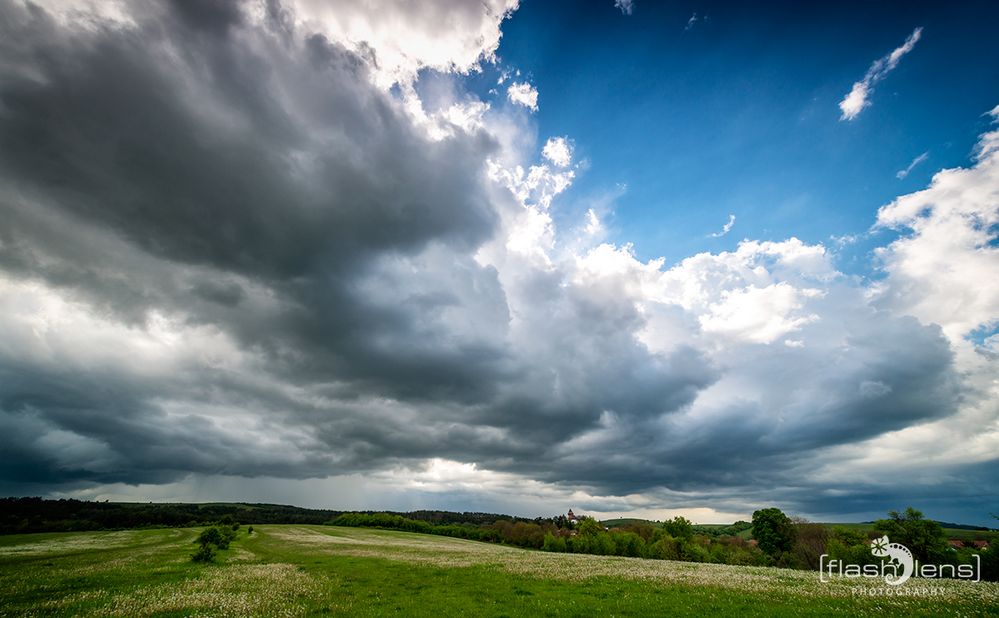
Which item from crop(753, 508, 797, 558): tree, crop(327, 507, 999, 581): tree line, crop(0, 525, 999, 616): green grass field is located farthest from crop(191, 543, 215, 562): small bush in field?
crop(753, 508, 797, 558): tree

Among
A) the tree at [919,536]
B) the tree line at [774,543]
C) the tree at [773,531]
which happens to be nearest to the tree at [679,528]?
the tree line at [774,543]

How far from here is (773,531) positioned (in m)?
96.9

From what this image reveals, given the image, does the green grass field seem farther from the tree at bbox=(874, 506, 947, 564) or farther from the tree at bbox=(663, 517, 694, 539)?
the tree at bbox=(663, 517, 694, 539)

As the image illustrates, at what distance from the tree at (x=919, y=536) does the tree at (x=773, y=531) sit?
37.7m

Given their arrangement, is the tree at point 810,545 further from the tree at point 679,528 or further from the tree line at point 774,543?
the tree at point 679,528

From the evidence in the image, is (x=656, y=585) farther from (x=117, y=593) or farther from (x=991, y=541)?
(x=991, y=541)

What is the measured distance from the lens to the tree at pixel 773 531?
306 ft

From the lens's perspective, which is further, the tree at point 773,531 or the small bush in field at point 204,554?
the tree at point 773,531

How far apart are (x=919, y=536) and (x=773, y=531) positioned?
4600 cm

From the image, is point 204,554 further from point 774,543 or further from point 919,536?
point 774,543

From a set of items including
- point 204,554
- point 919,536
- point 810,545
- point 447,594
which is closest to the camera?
point 447,594

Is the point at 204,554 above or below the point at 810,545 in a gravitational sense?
above

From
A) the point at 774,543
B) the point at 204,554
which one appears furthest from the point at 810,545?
the point at 204,554

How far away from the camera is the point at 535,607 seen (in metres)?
18.0
